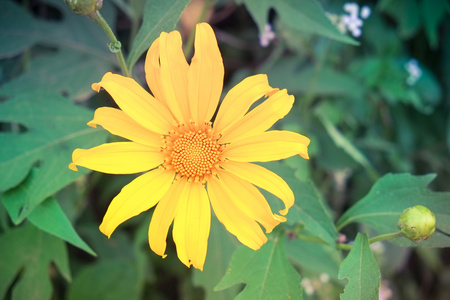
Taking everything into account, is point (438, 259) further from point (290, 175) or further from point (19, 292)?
point (19, 292)

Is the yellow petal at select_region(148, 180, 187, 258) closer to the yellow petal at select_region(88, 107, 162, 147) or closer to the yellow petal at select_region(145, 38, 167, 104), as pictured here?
the yellow petal at select_region(88, 107, 162, 147)

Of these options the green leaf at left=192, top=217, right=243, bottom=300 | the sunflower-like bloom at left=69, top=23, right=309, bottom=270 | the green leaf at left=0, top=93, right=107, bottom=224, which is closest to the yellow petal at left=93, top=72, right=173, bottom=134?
the sunflower-like bloom at left=69, top=23, right=309, bottom=270

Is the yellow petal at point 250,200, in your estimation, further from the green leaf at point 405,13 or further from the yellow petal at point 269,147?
the green leaf at point 405,13

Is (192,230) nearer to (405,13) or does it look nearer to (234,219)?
(234,219)

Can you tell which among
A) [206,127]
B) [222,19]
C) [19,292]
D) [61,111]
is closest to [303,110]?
[222,19]

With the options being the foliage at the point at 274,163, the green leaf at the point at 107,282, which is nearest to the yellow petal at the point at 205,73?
the foliage at the point at 274,163
